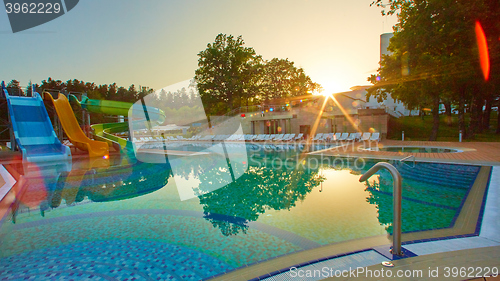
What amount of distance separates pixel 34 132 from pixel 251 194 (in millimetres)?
15312

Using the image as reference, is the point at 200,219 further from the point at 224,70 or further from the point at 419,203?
the point at 224,70

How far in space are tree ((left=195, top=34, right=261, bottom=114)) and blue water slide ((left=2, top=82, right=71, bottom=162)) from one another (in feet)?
71.6

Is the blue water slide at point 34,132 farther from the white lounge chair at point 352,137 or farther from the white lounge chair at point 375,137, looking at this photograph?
the white lounge chair at point 375,137

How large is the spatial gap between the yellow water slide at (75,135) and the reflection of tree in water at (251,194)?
9.04 m

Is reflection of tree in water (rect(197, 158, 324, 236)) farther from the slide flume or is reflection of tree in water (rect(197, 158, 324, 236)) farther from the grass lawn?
the grass lawn

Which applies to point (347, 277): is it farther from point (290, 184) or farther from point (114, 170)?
point (114, 170)

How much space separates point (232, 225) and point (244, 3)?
13956mm

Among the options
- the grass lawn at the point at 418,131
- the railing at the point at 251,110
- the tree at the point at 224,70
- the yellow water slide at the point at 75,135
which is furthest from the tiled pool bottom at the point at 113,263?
the tree at the point at 224,70

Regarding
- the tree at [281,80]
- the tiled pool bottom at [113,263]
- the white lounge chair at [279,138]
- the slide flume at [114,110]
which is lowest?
the tiled pool bottom at [113,263]

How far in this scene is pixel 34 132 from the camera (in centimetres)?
1516

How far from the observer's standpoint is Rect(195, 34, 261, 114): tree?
3612 cm

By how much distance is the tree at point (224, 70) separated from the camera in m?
36.1

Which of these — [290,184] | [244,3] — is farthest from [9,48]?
[290,184]

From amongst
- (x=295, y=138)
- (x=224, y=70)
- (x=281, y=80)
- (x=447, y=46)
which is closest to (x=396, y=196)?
(x=447, y=46)
